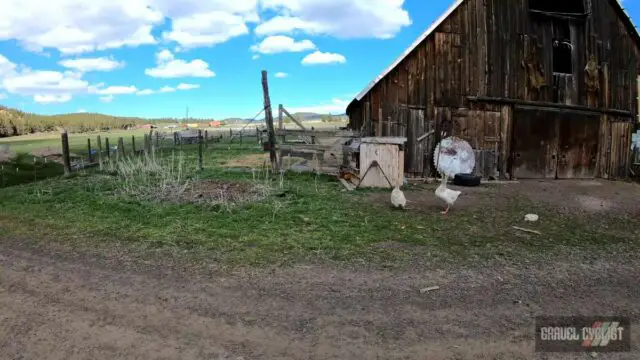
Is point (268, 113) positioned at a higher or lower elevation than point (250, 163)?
higher

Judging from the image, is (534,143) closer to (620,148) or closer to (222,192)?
(620,148)

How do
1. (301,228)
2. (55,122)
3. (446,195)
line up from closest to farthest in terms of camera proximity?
1. (301,228)
2. (446,195)
3. (55,122)

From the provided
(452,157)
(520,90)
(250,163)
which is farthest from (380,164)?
(250,163)

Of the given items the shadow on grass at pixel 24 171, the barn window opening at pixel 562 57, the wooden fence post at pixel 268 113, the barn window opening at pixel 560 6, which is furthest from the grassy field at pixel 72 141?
the barn window opening at pixel 562 57

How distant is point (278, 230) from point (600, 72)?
1496 cm

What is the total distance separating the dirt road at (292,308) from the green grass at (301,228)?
2.53ft

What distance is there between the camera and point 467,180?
→ 14.6 m

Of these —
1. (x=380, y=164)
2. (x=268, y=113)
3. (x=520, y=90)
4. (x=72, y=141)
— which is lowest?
(x=380, y=164)

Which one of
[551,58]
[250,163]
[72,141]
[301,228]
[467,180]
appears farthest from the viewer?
[72,141]

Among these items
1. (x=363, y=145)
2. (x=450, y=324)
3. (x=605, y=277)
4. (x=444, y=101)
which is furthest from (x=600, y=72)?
(x=450, y=324)

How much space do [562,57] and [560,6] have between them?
2003 millimetres

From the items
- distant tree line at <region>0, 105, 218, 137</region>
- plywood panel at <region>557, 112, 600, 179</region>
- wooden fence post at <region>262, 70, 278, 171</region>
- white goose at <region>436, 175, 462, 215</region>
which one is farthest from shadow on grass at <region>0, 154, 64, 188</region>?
distant tree line at <region>0, 105, 218, 137</region>

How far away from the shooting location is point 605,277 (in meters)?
6.25

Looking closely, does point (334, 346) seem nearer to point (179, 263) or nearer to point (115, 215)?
point (179, 263)
